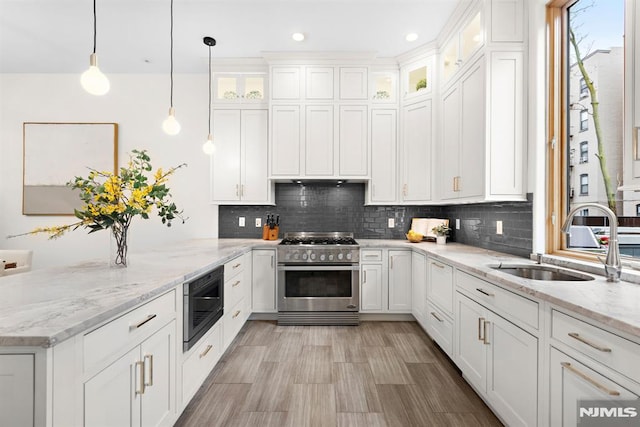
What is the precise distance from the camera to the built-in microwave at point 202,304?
1.77 m

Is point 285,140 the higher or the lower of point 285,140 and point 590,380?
the higher

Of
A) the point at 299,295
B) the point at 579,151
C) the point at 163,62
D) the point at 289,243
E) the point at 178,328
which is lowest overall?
the point at 299,295

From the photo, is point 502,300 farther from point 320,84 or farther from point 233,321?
point 320,84

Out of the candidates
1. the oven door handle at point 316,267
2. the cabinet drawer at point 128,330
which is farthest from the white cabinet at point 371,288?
the cabinet drawer at point 128,330

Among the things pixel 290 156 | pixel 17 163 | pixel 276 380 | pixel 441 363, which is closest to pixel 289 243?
pixel 290 156

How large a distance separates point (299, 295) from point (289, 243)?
0.59 metres

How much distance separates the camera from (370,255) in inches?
138

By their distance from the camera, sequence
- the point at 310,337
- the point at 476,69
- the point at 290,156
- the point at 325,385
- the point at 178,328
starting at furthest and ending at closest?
1. the point at 290,156
2. the point at 310,337
3. the point at 476,69
4. the point at 325,385
5. the point at 178,328

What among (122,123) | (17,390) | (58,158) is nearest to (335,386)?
(17,390)

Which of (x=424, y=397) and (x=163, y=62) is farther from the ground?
(x=163, y=62)

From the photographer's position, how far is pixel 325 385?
7.39 feet

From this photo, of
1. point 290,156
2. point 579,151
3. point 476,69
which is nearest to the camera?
point 579,151

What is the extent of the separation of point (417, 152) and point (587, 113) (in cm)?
171

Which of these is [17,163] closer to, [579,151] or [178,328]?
[178,328]
